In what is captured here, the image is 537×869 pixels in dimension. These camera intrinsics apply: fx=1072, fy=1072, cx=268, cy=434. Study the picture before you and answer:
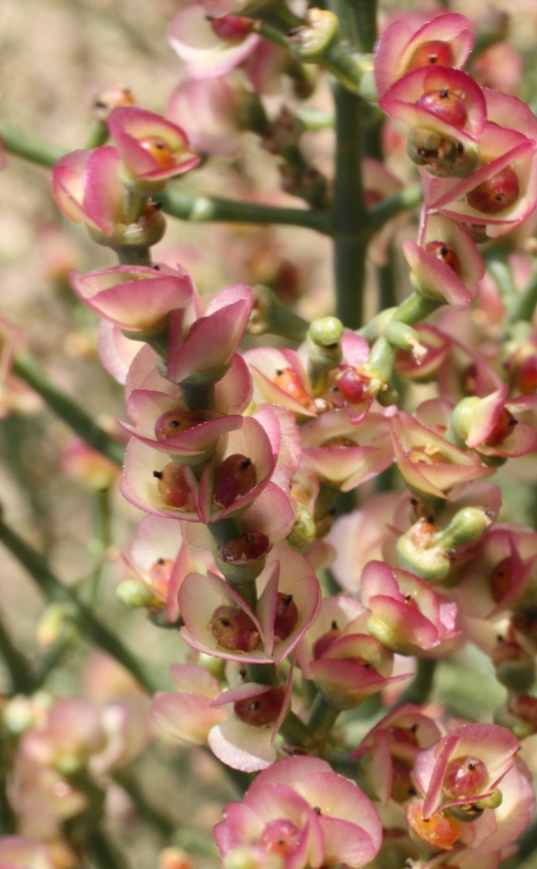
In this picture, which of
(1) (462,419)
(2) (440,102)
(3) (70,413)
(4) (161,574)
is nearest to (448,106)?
(2) (440,102)

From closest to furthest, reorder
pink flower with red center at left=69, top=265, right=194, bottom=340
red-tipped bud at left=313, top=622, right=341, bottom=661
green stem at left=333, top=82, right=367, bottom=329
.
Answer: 1. pink flower with red center at left=69, top=265, right=194, bottom=340
2. red-tipped bud at left=313, top=622, right=341, bottom=661
3. green stem at left=333, top=82, right=367, bottom=329

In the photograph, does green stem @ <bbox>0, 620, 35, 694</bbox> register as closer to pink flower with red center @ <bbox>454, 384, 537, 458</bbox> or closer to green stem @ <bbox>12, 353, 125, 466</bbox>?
green stem @ <bbox>12, 353, 125, 466</bbox>

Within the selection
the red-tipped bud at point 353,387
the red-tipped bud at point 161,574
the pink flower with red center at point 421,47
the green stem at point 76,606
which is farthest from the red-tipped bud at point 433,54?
the green stem at point 76,606

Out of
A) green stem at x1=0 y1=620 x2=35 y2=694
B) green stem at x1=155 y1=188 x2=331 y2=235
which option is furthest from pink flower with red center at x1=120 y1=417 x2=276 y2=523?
green stem at x1=0 y1=620 x2=35 y2=694

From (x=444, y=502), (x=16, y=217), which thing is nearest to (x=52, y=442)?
(x=16, y=217)

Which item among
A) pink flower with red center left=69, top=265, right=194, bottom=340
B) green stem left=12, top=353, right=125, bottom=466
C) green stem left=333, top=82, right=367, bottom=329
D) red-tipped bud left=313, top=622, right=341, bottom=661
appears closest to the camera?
pink flower with red center left=69, top=265, right=194, bottom=340

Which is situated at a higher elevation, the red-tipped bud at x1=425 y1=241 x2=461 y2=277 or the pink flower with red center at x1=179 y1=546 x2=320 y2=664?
the red-tipped bud at x1=425 y1=241 x2=461 y2=277

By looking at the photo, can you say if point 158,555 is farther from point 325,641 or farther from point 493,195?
point 493,195
